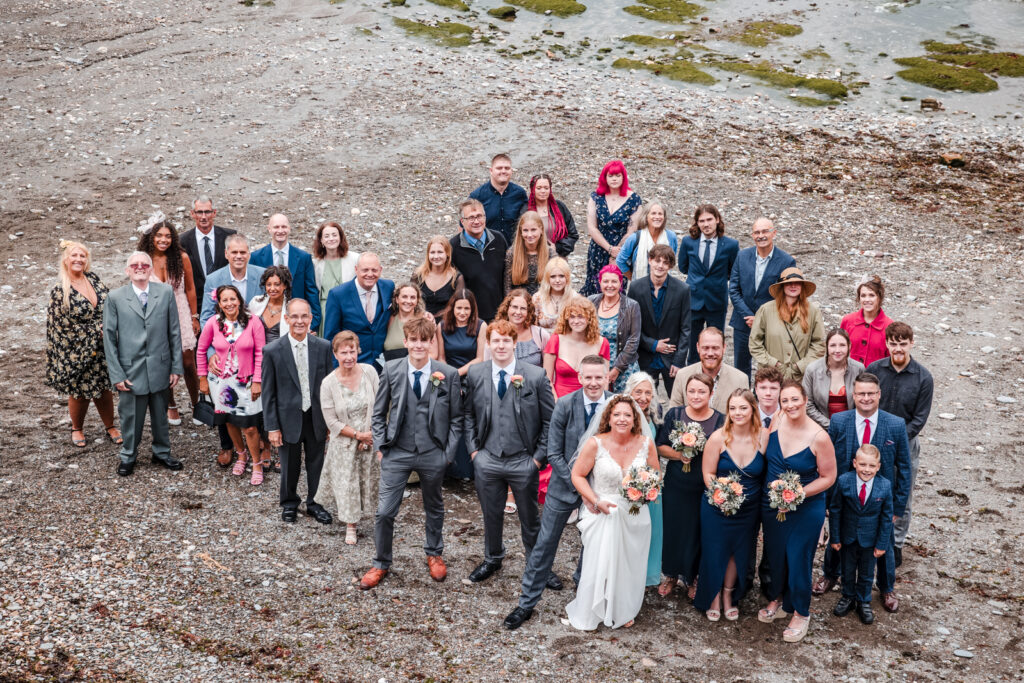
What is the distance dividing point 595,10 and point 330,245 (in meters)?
22.7

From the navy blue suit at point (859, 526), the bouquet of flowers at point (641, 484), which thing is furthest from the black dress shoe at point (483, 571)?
the navy blue suit at point (859, 526)

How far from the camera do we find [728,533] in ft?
24.7

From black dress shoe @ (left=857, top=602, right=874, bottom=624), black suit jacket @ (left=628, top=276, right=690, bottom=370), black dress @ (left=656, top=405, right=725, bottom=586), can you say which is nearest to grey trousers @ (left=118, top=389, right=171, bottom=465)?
black suit jacket @ (left=628, top=276, right=690, bottom=370)

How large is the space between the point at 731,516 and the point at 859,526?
38.9 inches

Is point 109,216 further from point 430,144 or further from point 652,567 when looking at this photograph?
point 652,567

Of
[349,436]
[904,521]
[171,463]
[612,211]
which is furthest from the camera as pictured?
[612,211]

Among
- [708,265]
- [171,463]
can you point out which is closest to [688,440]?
[708,265]

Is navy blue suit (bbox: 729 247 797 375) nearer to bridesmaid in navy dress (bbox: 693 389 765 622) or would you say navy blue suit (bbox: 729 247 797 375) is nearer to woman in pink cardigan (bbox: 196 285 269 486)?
bridesmaid in navy dress (bbox: 693 389 765 622)

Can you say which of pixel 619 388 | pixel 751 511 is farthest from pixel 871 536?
pixel 619 388

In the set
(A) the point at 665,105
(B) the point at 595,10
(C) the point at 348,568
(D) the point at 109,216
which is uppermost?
(B) the point at 595,10

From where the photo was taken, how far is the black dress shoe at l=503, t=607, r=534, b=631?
24.2 feet

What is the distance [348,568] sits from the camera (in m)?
8.05

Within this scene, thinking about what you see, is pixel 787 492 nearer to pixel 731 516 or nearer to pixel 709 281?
pixel 731 516

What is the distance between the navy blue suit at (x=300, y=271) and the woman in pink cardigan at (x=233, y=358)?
3.08 feet
